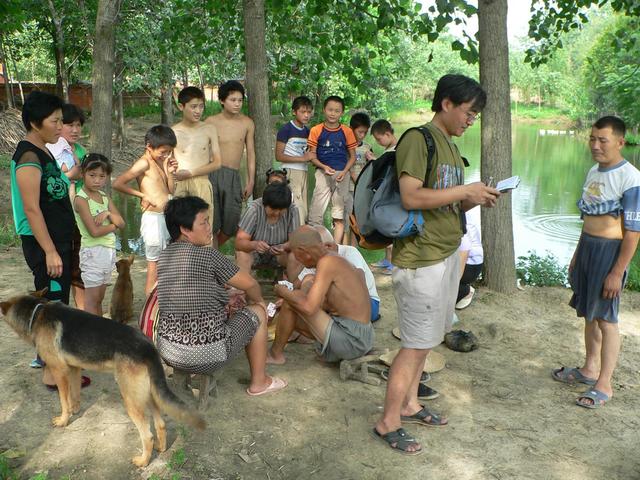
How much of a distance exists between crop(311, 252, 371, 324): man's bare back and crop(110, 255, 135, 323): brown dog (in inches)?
66.5

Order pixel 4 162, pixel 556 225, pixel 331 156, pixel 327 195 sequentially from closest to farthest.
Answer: pixel 331 156 < pixel 327 195 < pixel 556 225 < pixel 4 162

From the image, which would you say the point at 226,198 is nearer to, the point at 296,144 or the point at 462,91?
the point at 296,144

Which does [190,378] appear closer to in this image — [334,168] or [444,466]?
[444,466]

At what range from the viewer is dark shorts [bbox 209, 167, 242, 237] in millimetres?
5797

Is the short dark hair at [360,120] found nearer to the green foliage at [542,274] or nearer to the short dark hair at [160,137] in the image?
the green foliage at [542,274]

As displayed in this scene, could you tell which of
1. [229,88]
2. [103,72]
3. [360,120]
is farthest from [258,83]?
[103,72]

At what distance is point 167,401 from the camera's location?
2906 mm

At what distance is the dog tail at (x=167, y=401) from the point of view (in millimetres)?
2891

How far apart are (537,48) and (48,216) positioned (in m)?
6.67

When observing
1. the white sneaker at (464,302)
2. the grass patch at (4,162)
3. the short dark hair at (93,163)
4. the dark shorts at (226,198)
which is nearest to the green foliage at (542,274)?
the white sneaker at (464,302)

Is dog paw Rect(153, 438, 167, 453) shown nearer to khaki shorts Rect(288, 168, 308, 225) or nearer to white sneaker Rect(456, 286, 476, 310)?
white sneaker Rect(456, 286, 476, 310)

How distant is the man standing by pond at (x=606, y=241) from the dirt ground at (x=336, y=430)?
38 centimetres

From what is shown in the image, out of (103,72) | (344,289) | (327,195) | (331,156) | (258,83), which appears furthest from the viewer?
(327,195)

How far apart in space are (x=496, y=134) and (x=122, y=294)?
3667 mm
